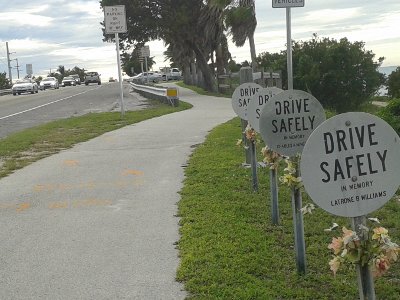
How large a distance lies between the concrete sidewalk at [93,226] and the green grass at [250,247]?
188mm

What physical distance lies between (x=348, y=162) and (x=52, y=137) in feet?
36.8

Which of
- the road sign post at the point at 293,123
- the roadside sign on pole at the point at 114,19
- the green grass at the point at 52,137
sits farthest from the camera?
the roadside sign on pole at the point at 114,19

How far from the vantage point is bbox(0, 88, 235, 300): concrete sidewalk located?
422 cm

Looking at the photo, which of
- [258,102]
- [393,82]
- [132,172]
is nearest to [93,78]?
[393,82]

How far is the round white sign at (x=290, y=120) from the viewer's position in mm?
4375

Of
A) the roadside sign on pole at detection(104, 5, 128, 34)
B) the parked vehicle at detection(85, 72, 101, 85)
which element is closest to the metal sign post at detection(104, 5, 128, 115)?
the roadside sign on pole at detection(104, 5, 128, 34)

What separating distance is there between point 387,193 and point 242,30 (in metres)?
25.2

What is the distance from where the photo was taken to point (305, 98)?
4.37 metres

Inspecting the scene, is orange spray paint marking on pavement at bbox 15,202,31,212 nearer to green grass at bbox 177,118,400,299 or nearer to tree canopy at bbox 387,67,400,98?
green grass at bbox 177,118,400,299

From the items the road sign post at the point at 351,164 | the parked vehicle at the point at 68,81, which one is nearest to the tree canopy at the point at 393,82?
the road sign post at the point at 351,164

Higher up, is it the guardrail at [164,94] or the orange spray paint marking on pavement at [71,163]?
the guardrail at [164,94]

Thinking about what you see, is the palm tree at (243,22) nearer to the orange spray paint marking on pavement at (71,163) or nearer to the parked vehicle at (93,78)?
the orange spray paint marking on pavement at (71,163)

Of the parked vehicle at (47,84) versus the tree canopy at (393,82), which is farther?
the parked vehicle at (47,84)

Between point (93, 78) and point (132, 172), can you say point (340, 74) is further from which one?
point (93, 78)
